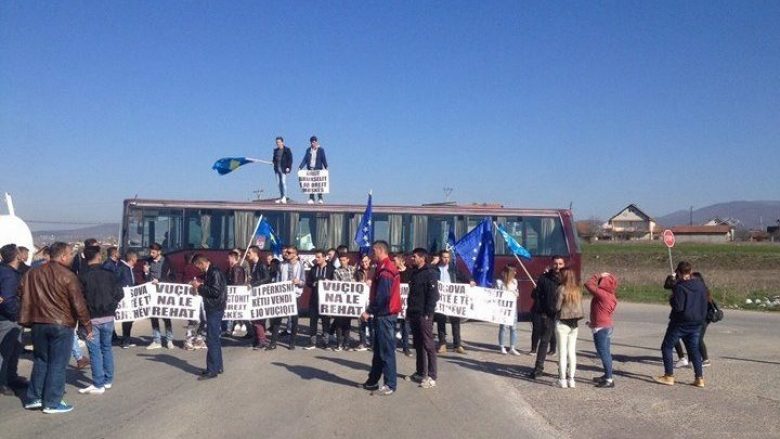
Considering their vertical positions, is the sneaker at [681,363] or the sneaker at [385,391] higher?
the sneaker at [385,391]

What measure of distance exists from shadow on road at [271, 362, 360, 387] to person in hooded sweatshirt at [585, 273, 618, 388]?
3.53m

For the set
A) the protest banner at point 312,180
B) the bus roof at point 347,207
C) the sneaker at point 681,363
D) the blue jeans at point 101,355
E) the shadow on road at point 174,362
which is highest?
the protest banner at point 312,180

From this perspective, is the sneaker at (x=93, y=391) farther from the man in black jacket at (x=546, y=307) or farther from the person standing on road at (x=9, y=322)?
the man in black jacket at (x=546, y=307)

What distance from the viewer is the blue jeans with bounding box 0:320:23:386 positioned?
8.99 meters

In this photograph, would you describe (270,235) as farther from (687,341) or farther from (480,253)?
(687,341)

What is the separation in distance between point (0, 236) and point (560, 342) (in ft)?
43.9

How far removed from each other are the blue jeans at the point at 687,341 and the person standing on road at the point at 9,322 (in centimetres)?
909

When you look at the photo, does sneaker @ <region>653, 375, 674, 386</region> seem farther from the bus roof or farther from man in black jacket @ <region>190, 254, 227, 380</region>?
the bus roof

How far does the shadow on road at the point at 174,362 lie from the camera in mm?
10797

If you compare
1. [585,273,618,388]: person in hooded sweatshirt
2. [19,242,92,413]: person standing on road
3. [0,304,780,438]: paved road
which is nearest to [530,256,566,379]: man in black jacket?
[0,304,780,438]: paved road

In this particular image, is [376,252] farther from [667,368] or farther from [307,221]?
[307,221]

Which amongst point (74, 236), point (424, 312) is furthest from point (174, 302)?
point (74, 236)

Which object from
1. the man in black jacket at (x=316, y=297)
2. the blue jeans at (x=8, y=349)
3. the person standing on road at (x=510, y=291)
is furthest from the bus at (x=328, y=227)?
the blue jeans at (x=8, y=349)

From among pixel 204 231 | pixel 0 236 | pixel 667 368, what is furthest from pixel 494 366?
pixel 0 236
